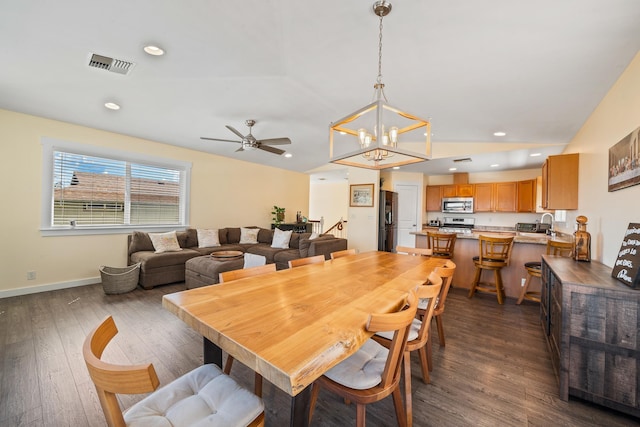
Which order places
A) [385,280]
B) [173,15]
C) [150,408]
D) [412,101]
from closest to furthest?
1. [150,408]
2. [385,280]
3. [173,15]
4. [412,101]

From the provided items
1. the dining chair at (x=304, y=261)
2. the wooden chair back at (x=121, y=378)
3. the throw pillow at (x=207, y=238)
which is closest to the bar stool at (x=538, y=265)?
the dining chair at (x=304, y=261)

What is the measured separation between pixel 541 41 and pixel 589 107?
140 cm

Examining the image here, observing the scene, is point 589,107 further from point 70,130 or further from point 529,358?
point 70,130

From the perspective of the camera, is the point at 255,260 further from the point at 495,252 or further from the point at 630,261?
the point at 495,252

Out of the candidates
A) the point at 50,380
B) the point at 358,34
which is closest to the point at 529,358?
the point at 358,34

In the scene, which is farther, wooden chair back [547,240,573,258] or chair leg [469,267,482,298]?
chair leg [469,267,482,298]

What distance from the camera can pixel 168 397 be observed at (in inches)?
42.2

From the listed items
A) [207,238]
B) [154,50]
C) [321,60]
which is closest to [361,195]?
[207,238]

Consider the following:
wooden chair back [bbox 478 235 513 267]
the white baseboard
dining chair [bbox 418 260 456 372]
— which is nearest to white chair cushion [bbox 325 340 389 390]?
dining chair [bbox 418 260 456 372]

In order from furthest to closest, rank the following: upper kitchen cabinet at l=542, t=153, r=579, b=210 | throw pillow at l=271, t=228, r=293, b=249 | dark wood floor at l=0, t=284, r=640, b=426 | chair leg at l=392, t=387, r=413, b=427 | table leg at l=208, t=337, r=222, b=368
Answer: throw pillow at l=271, t=228, r=293, b=249
upper kitchen cabinet at l=542, t=153, r=579, b=210
dark wood floor at l=0, t=284, r=640, b=426
table leg at l=208, t=337, r=222, b=368
chair leg at l=392, t=387, r=413, b=427

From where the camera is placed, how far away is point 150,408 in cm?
101

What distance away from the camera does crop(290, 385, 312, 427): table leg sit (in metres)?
1.00

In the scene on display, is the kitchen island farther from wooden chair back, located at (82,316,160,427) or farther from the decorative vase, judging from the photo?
wooden chair back, located at (82,316,160,427)

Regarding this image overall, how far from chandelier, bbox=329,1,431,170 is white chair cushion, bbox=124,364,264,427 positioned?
163cm
